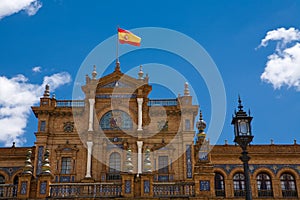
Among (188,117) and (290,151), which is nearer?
(188,117)

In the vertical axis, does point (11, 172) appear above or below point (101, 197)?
above

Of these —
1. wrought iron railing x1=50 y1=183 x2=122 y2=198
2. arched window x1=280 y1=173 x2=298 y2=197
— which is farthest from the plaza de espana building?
wrought iron railing x1=50 y1=183 x2=122 y2=198

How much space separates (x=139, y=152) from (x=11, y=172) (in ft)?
38.5

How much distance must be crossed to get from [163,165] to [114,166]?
3.87 metres

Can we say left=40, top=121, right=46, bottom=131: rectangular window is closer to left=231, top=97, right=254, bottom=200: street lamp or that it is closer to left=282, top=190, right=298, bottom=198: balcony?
left=282, top=190, right=298, bottom=198: balcony

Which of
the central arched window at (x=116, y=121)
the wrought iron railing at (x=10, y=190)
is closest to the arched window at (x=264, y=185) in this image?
the central arched window at (x=116, y=121)

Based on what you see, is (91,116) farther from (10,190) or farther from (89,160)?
(10,190)

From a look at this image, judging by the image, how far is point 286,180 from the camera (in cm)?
3766

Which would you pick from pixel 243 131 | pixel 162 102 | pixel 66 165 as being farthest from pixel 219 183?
pixel 243 131

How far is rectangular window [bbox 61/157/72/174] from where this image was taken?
33969mm

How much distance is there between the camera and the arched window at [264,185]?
37156mm

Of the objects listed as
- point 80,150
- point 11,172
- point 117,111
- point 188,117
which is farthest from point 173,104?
point 11,172

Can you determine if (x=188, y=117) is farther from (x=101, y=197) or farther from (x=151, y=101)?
(x=101, y=197)

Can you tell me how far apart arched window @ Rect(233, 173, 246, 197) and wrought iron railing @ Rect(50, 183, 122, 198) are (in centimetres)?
1885
